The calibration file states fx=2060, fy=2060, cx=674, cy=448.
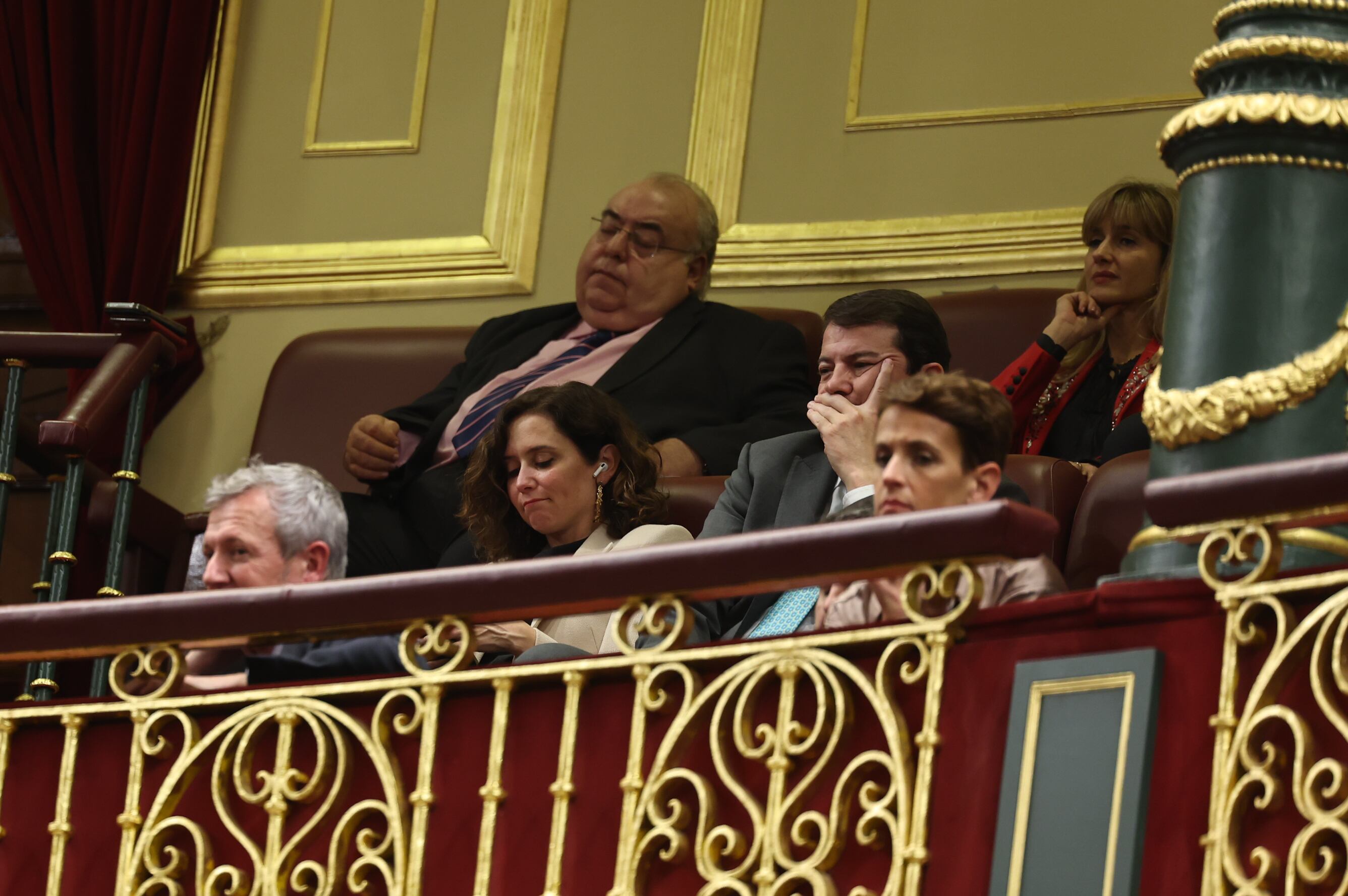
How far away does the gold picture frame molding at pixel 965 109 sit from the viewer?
13.6 feet

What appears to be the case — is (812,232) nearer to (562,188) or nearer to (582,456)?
(562,188)

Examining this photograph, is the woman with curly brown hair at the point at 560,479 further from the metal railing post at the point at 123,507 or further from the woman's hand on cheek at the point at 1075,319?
the woman's hand on cheek at the point at 1075,319

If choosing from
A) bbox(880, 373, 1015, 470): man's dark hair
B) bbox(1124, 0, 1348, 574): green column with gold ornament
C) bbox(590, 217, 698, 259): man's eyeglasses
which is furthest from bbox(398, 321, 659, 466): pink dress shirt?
bbox(1124, 0, 1348, 574): green column with gold ornament

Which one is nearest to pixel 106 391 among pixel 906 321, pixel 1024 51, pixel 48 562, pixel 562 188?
pixel 48 562

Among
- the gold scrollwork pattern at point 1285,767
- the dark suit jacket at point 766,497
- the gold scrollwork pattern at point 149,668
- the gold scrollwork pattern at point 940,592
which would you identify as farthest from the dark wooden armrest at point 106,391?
the gold scrollwork pattern at point 1285,767

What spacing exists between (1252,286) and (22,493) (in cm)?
350

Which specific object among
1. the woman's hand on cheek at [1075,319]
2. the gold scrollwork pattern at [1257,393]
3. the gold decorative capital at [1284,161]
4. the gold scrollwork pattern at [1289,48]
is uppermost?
the woman's hand on cheek at [1075,319]

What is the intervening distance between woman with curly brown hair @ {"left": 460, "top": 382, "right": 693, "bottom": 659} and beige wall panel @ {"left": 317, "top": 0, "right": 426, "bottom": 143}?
1.82 metres

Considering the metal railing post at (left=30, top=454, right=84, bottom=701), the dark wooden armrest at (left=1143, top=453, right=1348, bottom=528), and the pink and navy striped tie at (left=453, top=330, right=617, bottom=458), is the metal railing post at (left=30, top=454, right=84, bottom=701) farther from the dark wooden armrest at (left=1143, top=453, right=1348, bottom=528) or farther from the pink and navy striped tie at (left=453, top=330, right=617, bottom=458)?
the dark wooden armrest at (left=1143, top=453, right=1348, bottom=528)

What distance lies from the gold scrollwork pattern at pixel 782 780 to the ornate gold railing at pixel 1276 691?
277 mm

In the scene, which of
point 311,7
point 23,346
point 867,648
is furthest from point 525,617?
point 311,7

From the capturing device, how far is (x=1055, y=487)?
276 cm

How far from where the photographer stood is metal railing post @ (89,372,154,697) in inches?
125

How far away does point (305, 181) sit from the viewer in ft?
16.2
